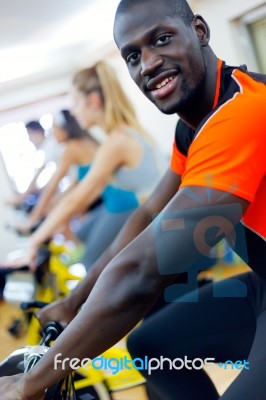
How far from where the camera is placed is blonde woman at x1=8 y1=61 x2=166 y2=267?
5.87 feet

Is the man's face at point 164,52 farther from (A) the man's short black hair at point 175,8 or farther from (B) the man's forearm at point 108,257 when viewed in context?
(B) the man's forearm at point 108,257

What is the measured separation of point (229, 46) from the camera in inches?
75.0

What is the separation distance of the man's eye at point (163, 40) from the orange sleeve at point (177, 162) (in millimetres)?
298

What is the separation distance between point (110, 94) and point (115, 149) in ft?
0.61

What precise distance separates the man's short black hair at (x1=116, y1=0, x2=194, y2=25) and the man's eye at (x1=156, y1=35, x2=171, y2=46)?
0.04 m

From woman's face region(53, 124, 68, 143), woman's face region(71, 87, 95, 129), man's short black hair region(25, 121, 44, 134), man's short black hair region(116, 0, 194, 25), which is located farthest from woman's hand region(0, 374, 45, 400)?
man's short black hair region(25, 121, 44, 134)

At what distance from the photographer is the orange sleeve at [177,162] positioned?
3.51 feet

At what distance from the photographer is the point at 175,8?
828mm

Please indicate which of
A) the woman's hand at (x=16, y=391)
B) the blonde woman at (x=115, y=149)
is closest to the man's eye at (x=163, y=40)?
the woman's hand at (x=16, y=391)

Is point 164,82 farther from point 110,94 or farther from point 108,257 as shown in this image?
point 110,94

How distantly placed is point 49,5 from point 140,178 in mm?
950

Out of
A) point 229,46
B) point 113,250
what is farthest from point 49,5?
point 113,250

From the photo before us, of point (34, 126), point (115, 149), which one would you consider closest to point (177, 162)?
point (115, 149)

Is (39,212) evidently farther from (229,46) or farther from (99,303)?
(99,303)
